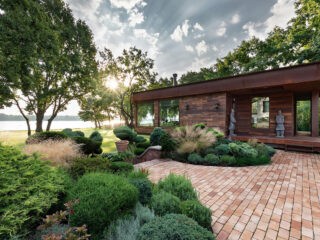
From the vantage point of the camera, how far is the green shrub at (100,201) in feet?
5.49

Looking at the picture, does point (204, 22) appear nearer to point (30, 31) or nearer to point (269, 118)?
point (269, 118)

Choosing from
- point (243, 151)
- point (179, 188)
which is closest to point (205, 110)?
point (243, 151)

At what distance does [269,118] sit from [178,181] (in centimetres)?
861

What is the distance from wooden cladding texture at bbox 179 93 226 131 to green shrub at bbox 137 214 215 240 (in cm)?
825

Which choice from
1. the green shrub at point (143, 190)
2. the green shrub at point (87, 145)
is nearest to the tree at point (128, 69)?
the green shrub at point (87, 145)

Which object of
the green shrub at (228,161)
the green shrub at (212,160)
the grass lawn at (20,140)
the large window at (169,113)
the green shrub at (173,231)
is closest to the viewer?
the green shrub at (173,231)

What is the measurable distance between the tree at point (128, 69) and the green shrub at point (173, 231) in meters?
17.0

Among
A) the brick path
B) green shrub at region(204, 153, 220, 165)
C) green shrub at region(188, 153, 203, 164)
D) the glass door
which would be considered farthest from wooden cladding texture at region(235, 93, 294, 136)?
green shrub at region(188, 153, 203, 164)

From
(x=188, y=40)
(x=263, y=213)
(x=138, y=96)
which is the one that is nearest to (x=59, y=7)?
(x=138, y=96)

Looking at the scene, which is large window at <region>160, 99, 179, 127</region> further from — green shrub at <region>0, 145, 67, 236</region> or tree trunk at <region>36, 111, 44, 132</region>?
tree trunk at <region>36, 111, 44, 132</region>

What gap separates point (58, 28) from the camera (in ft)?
40.8

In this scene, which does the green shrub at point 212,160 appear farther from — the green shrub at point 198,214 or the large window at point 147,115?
the large window at point 147,115

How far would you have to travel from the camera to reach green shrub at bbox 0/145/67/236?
1.45 metres

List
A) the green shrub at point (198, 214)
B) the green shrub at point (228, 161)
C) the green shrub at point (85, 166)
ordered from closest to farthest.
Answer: the green shrub at point (198, 214) → the green shrub at point (85, 166) → the green shrub at point (228, 161)
